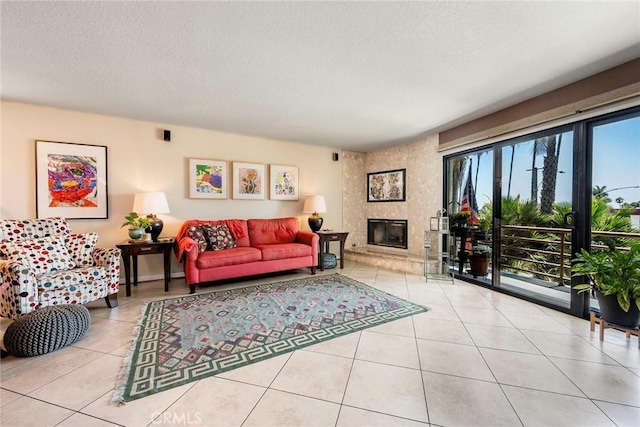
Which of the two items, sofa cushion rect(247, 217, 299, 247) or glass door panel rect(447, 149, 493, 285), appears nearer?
glass door panel rect(447, 149, 493, 285)

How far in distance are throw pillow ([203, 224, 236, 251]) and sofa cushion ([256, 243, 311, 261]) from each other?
0.43 m

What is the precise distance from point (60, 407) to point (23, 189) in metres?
3.11

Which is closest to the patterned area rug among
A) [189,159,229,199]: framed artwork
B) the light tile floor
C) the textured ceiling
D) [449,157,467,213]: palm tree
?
the light tile floor

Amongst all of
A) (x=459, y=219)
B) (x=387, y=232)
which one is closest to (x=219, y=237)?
(x=387, y=232)

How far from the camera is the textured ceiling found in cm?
167

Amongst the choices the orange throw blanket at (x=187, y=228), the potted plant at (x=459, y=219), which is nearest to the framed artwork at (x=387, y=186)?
the potted plant at (x=459, y=219)

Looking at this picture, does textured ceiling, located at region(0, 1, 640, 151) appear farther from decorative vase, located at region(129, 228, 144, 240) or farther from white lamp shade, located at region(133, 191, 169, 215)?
decorative vase, located at region(129, 228, 144, 240)

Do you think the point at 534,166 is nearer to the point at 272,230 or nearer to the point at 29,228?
the point at 272,230

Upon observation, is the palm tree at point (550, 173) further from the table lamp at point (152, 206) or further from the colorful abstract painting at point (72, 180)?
the colorful abstract painting at point (72, 180)

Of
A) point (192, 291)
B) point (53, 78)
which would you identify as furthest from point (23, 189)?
point (192, 291)

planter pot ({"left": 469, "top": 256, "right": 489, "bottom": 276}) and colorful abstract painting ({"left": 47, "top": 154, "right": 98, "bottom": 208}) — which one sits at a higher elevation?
colorful abstract painting ({"left": 47, "top": 154, "right": 98, "bottom": 208})

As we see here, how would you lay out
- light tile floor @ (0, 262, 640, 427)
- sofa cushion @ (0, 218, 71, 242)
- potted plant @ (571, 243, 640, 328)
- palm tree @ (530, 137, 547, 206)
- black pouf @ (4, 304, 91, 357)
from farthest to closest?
palm tree @ (530, 137, 547, 206), sofa cushion @ (0, 218, 71, 242), potted plant @ (571, 243, 640, 328), black pouf @ (4, 304, 91, 357), light tile floor @ (0, 262, 640, 427)

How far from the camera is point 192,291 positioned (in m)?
3.26

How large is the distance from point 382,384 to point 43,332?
239 cm
